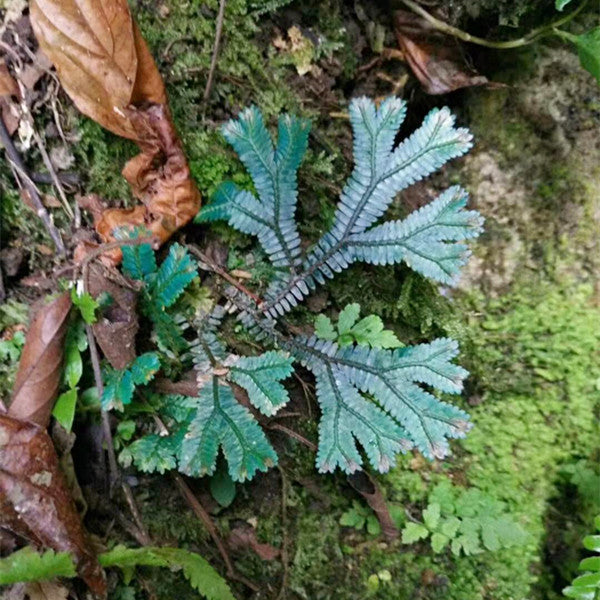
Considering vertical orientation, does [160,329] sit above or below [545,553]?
above

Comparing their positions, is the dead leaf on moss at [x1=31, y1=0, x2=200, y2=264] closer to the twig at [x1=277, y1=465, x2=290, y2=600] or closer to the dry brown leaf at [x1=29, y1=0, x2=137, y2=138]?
the dry brown leaf at [x1=29, y1=0, x2=137, y2=138]

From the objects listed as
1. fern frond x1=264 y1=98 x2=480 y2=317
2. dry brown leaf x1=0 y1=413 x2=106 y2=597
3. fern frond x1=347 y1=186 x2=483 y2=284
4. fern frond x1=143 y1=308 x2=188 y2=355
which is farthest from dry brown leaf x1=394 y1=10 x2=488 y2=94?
dry brown leaf x1=0 y1=413 x2=106 y2=597

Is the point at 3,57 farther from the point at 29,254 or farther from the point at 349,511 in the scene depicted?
the point at 349,511

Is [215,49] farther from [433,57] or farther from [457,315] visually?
[457,315]

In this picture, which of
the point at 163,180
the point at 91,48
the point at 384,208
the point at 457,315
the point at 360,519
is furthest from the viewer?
the point at 457,315

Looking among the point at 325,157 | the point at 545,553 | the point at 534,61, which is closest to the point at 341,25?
the point at 325,157

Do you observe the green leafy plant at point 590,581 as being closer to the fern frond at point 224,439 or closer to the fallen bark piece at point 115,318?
the fern frond at point 224,439

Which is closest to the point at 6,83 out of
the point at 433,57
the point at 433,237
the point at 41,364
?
the point at 41,364
